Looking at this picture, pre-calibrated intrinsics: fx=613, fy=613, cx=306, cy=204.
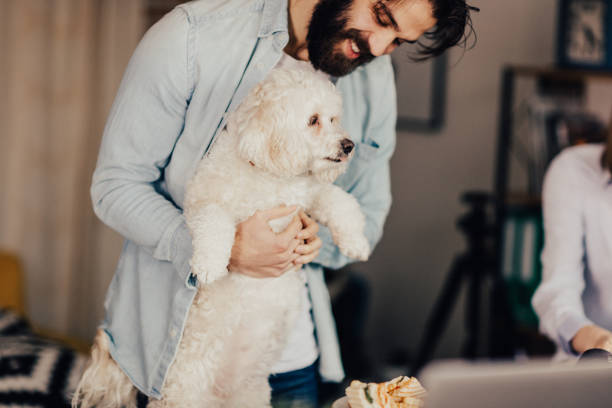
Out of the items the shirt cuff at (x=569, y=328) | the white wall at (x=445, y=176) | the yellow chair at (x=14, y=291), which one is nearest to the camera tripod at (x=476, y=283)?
the white wall at (x=445, y=176)

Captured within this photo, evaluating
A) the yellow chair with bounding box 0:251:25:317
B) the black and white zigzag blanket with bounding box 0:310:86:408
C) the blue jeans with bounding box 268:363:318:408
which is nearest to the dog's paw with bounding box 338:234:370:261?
the blue jeans with bounding box 268:363:318:408

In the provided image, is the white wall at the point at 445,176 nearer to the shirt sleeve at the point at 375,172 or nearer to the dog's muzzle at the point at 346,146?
the shirt sleeve at the point at 375,172

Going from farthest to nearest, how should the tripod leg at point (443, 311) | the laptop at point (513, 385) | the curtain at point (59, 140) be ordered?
the curtain at point (59, 140) < the tripod leg at point (443, 311) < the laptop at point (513, 385)

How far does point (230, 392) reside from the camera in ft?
3.61

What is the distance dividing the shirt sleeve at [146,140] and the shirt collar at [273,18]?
136 mm

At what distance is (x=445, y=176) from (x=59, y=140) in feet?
6.05

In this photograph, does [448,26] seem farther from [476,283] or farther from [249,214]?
[476,283]

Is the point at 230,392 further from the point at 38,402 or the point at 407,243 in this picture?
the point at 407,243

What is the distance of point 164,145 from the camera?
104 centimetres

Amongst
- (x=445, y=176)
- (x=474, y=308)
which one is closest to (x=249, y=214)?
(x=474, y=308)

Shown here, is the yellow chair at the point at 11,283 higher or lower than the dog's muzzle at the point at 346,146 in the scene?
lower

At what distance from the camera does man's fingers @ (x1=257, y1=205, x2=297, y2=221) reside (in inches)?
39.2

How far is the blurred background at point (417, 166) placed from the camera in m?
2.43

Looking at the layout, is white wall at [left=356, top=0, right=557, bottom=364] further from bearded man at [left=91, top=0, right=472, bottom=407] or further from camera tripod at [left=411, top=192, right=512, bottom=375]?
bearded man at [left=91, top=0, right=472, bottom=407]
